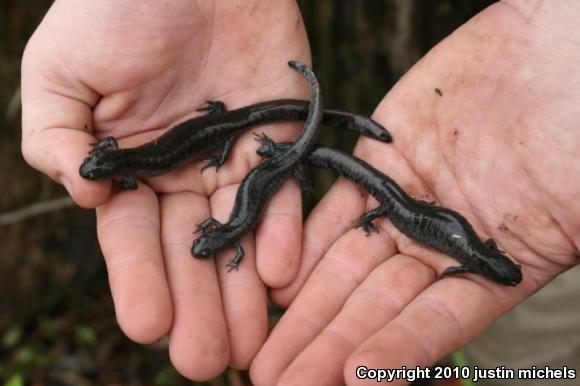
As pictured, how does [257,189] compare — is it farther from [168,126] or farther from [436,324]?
[436,324]

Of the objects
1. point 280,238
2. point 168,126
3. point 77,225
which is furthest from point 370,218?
point 77,225

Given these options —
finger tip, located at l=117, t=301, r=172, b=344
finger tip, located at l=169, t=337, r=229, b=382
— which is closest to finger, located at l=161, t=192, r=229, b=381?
finger tip, located at l=169, t=337, r=229, b=382

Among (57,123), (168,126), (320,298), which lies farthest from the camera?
(168,126)

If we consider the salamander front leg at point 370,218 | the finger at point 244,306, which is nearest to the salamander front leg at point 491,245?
the salamander front leg at point 370,218

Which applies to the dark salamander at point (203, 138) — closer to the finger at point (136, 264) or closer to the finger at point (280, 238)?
the finger at point (136, 264)

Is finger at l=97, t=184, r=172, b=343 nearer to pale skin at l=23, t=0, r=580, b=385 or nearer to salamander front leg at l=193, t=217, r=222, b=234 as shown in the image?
pale skin at l=23, t=0, r=580, b=385
